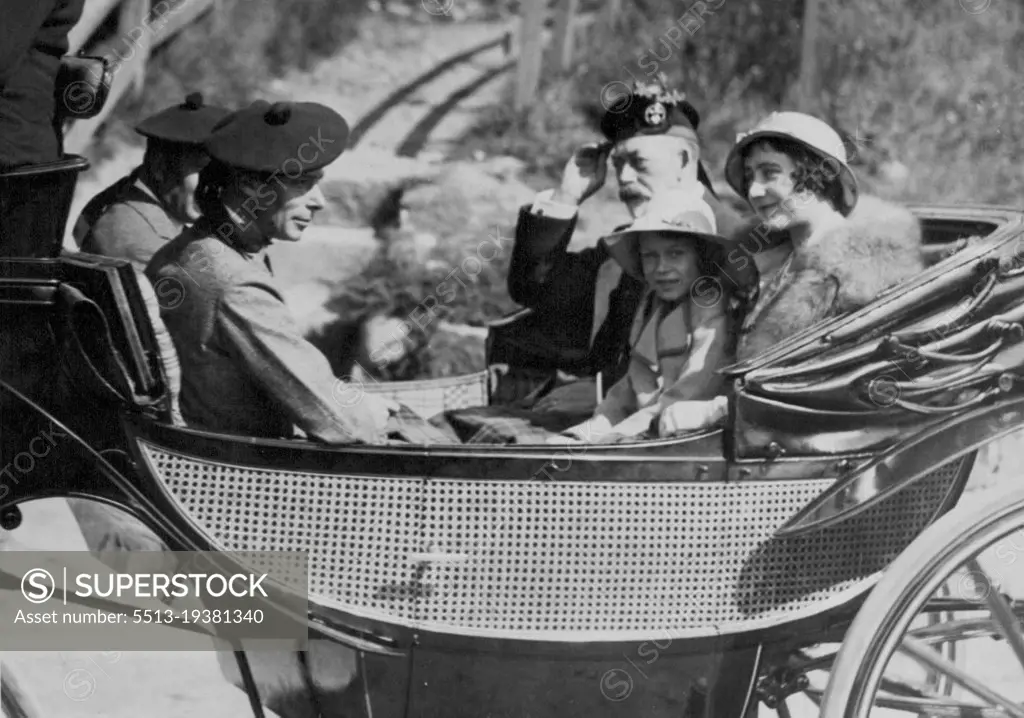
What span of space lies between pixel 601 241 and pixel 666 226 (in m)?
0.38

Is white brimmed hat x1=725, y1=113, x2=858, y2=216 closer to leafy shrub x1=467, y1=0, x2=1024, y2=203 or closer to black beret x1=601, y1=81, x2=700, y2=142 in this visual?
black beret x1=601, y1=81, x2=700, y2=142

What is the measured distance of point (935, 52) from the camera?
6.09 meters

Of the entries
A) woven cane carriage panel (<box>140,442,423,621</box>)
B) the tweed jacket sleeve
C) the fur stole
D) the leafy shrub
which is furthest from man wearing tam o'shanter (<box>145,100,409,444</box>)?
the leafy shrub

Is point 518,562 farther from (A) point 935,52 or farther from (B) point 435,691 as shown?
(A) point 935,52

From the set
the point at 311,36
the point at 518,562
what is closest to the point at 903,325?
the point at 518,562

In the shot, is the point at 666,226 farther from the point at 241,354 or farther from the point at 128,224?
the point at 128,224

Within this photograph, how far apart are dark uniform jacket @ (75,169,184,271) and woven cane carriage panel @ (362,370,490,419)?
66 cm

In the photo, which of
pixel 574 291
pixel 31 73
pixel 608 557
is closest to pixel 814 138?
pixel 574 291

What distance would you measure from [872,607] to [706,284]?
2.85 ft

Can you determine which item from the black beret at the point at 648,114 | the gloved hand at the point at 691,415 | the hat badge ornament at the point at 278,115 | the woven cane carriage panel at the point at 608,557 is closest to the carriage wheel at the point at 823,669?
the woven cane carriage panel at the point at 608,557

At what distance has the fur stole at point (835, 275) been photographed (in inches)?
115

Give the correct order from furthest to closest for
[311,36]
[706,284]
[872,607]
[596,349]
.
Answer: [311,36] → [596,349] → [706,284] → [872,607]

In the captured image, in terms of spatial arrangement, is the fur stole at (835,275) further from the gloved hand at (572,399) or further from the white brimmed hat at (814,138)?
the gloved hand at (572,399)

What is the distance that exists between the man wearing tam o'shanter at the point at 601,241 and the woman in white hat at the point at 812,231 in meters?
0.28
